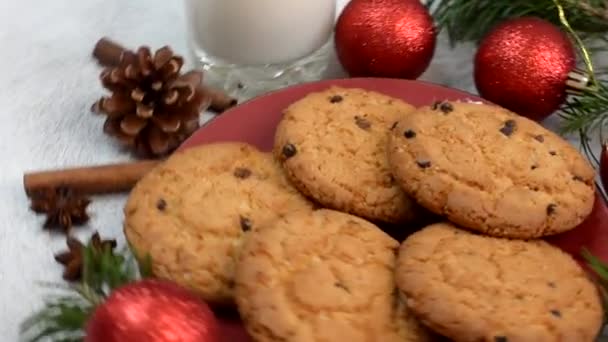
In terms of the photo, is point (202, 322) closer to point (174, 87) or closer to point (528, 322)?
point (528, 322)

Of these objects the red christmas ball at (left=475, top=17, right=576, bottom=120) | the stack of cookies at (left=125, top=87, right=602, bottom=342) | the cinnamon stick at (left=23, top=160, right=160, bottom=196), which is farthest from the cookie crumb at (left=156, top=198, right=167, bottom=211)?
the red christmas ball at (left=475, top=17, right=576, bottom=120)

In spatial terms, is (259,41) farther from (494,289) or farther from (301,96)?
(494,289)

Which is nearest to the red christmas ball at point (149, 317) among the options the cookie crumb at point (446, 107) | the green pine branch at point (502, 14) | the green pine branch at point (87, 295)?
the green pine branch at point (87, 295)

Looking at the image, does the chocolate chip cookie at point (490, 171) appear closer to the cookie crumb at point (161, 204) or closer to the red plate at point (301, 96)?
the red plate at point (301, 96)

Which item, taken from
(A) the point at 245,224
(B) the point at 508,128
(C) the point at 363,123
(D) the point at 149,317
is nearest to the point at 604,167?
(B) the point at 508,128

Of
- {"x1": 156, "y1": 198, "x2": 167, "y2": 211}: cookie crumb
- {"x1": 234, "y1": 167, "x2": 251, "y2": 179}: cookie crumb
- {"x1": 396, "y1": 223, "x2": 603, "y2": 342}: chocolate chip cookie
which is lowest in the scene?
{"x1": 396, "y1": 223, "x2": 603, "y2": 342}: chocolate chip cookie

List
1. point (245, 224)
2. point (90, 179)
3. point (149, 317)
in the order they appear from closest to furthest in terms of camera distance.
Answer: point (149, 317) < point (245, 224) < point (90, 179)

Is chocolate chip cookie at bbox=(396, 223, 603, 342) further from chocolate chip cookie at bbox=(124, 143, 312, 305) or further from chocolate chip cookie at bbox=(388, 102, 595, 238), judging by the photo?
chocolate chip cookie at bbox=(124, 143, 312, 305)
